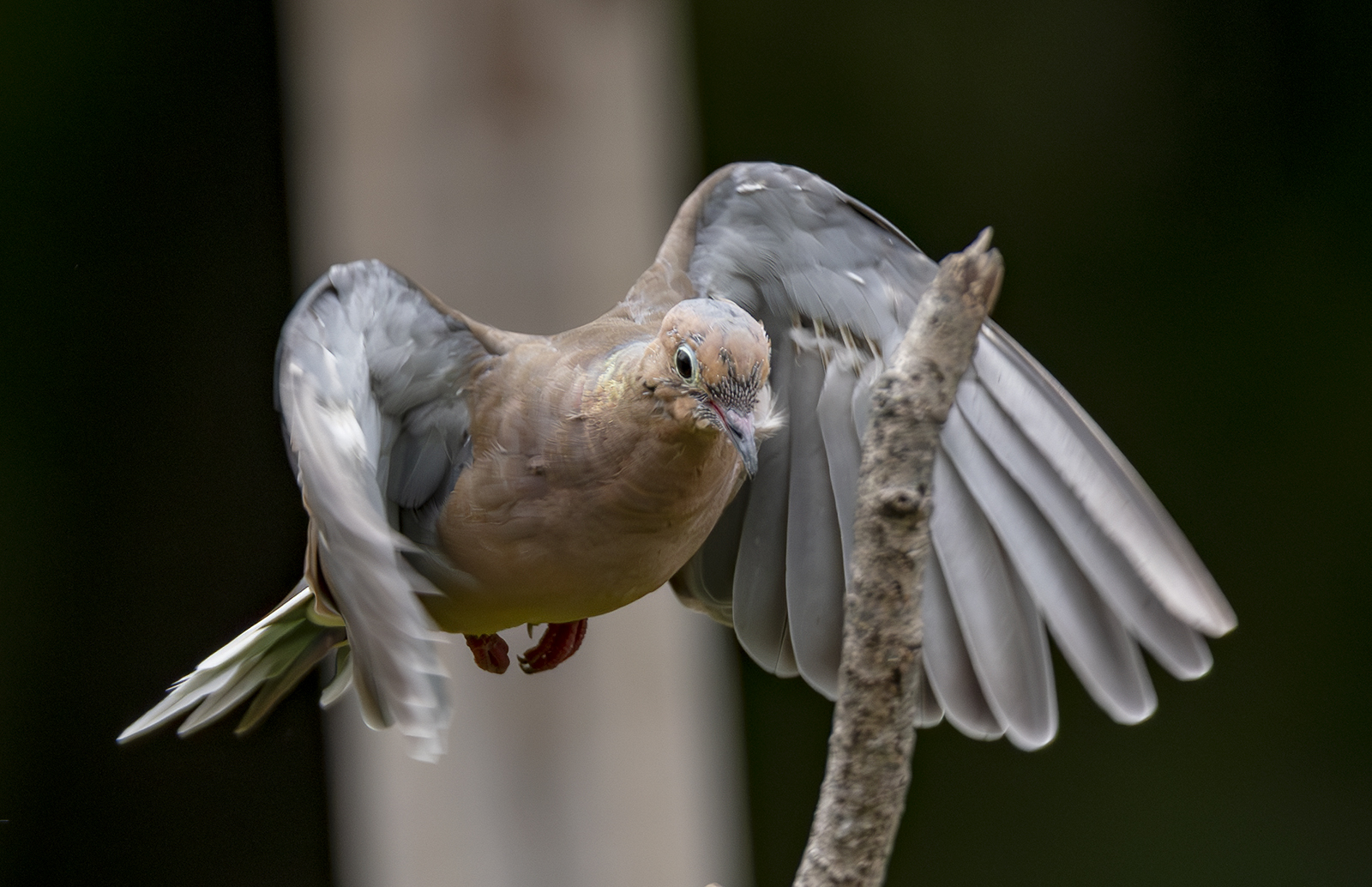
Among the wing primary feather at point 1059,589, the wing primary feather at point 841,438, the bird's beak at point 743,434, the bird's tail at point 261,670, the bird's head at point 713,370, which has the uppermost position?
the bird's head at point 713,370

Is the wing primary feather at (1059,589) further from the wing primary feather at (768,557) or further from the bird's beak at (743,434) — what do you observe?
the bird's beak at (743,434)

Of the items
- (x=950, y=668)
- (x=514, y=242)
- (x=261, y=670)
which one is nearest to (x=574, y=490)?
(x=950, y=668)

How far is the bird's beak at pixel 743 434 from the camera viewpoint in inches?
64.1

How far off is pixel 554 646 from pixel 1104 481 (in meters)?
1.03

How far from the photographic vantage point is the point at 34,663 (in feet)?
9.02

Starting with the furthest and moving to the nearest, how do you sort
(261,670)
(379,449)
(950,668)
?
(261,670) < (950,668) < (379,449)

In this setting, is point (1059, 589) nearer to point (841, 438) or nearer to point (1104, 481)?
point (1104, 481)

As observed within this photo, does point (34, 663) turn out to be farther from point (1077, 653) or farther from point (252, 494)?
point (1077, 653)

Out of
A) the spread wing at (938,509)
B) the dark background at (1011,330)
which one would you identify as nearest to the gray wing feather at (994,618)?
the spread wing at (938,509)

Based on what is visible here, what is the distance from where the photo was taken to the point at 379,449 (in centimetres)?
193

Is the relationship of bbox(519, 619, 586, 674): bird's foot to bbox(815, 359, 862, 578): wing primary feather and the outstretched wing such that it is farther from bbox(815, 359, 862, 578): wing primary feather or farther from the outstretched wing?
bbox(815, 359, 862, 578): wing primary feather

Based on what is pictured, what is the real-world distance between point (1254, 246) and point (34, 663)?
3451 millimetres

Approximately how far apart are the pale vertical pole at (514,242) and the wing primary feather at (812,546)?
27.8 inches

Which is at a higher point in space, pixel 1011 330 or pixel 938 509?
pixel 1011 330
